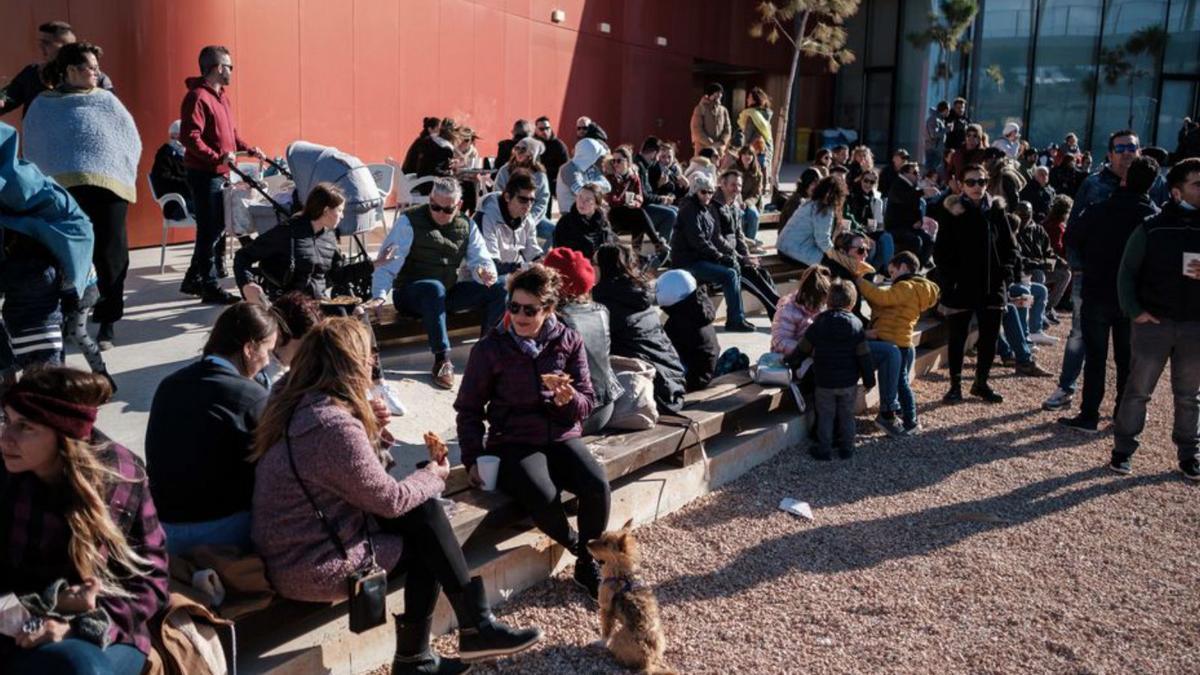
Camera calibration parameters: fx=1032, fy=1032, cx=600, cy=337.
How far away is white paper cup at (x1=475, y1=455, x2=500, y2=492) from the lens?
14.1ft

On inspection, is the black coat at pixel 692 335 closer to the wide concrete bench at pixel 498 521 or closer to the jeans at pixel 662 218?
the wide concrete bench at pixel 498 521

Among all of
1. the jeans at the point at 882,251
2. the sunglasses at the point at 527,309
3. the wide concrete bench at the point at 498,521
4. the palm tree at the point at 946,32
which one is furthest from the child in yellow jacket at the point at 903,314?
the palm tree at the point at 946,32

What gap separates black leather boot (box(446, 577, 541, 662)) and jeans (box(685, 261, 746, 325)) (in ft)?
16.9

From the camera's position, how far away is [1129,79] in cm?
2689

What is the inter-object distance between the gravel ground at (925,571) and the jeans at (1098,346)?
1.23 feet

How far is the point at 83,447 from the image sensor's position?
8.71ft

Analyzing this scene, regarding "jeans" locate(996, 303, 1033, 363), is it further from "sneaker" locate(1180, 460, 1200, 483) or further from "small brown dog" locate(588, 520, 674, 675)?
"small brown dog" locate(588, 520, 674, 675)

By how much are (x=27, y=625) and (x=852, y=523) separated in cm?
397

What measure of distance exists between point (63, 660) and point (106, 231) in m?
3.43

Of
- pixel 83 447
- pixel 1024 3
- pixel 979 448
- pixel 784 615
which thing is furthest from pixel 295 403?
pixel 1024 3

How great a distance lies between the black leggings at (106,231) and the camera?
5.35m

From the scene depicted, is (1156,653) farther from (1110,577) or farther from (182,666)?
(182,666)

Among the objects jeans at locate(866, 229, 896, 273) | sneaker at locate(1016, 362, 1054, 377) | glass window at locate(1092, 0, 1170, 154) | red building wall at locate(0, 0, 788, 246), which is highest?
glass window at locate(1092, 0, 1170, 154)

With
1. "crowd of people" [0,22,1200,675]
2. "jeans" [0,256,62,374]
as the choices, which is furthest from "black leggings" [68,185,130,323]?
"jeans" [0,256,62,374]
